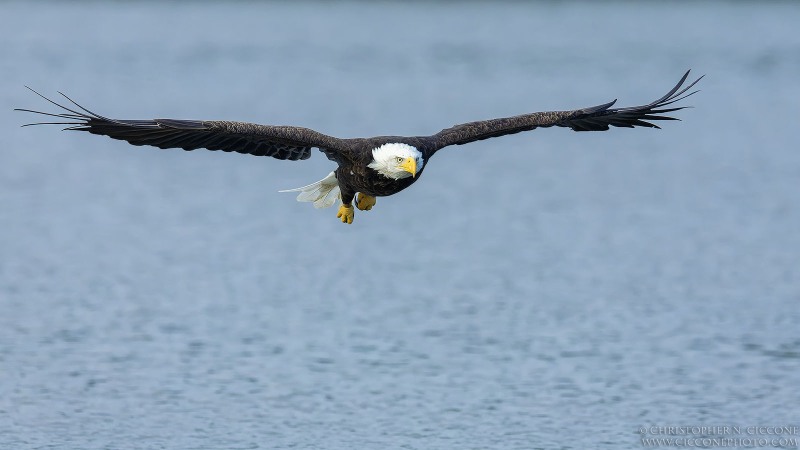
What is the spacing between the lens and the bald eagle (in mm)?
9141

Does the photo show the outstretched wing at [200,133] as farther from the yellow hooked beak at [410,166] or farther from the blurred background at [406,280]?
the blurred background at [406,280]

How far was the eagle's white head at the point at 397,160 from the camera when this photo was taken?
901cm

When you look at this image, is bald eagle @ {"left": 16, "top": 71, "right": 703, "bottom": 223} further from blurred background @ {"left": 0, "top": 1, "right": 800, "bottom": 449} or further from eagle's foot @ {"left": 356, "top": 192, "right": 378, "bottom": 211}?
blurred background @ {"left": 0, "top": 1, "right": 800, "bottom": 449}

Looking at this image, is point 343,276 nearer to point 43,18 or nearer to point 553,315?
point 553,315

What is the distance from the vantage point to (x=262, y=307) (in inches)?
567

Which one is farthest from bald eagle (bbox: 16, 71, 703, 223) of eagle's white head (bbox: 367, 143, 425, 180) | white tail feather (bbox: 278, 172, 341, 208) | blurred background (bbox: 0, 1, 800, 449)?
blurred background (bbox: 0, 1, 800, 449)

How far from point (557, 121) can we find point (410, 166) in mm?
1636

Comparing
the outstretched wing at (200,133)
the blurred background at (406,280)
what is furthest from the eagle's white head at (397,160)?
the blurred background at (406,280)

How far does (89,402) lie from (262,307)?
313 cm

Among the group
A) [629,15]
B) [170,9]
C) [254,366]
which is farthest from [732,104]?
[170,9]

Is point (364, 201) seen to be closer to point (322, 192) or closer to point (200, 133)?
point (322, 192)

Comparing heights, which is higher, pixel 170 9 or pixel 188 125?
pixel 170 9

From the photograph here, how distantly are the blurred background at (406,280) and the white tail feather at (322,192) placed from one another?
1612mm

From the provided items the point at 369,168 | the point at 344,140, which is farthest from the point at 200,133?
the point at 369,168
